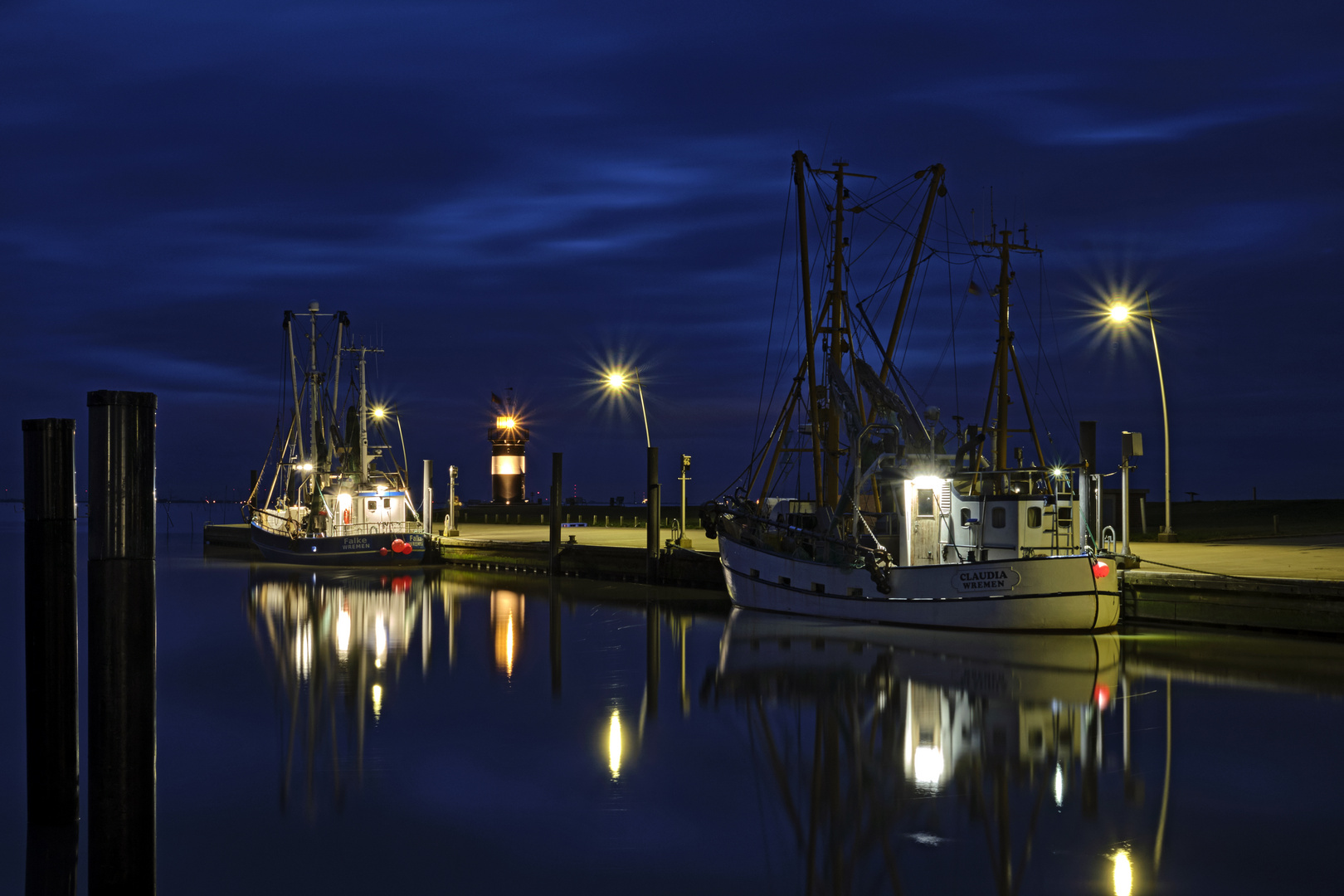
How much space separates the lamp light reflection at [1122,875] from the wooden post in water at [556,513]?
32.7 metres

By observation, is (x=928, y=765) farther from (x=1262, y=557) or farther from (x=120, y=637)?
(x=1262, y=557)

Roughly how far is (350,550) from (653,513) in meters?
19.6

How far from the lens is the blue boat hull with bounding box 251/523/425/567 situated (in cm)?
4966

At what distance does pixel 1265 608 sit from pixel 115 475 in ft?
69.6

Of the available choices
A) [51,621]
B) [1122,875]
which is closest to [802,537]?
[1122,875]

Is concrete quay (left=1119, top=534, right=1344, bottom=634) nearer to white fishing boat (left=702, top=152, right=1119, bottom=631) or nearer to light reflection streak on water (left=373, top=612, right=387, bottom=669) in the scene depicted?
white fishing boat (left=702, top=152, right=1119, bottom=631)

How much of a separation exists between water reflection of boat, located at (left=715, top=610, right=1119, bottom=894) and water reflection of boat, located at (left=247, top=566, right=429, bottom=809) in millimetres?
5494

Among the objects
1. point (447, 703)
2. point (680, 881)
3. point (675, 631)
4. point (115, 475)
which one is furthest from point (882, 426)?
point (115, 475)

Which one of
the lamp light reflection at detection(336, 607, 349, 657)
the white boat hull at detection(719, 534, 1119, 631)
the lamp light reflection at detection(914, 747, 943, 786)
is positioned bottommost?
the lamp light reflection at detection(336, 607, 349, 657)

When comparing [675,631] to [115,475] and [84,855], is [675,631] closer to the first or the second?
[84,855]

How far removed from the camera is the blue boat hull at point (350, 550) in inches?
1955

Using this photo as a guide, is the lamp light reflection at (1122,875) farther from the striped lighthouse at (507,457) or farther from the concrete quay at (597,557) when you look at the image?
the striped lighthouse at (507,457)

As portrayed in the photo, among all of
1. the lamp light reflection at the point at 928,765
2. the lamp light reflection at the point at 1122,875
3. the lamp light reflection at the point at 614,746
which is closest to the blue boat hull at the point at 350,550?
the lamp light reflection at the point at 614,746

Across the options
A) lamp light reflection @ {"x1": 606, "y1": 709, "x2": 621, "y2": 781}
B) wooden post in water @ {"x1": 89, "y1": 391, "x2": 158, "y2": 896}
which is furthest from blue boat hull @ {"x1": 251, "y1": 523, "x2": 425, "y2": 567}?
wooden post in water @ {"x1": 89, "y1": 391, "x2": 158, "y2": 896}
